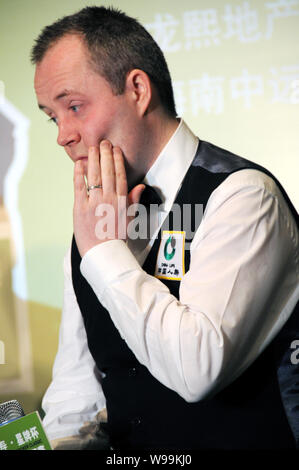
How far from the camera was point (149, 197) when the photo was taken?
1.30 metres

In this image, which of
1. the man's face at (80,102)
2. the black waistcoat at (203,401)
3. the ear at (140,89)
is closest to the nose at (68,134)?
the man's face at (80,102)

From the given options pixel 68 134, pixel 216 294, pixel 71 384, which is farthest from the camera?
pixel 71 384

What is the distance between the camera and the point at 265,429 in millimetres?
1101

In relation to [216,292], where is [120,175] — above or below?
above

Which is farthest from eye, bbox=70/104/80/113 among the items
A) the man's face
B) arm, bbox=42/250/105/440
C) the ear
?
arm, bbox=42/250/105/440

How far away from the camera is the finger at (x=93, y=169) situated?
1.16m

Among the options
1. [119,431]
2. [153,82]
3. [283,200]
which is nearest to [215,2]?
[153,82]

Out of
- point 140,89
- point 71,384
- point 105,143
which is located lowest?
point 71,384

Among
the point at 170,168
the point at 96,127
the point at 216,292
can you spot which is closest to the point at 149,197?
the point at 170,168

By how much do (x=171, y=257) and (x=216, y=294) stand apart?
267 millimetres

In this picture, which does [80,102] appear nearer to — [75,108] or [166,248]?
[75,108]

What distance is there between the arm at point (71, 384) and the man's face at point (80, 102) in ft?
1.29

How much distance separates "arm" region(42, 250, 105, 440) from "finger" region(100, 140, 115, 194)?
40cm
